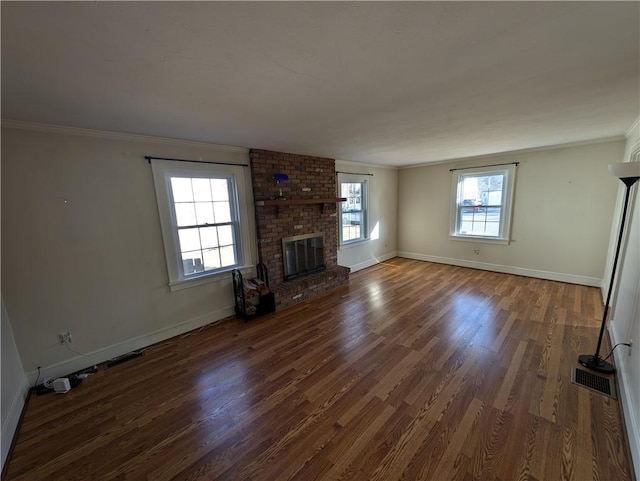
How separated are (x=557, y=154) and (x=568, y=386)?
3763mm

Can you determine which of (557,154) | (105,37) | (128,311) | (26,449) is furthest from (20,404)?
(557,154)

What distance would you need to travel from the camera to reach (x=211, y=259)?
3.33 m

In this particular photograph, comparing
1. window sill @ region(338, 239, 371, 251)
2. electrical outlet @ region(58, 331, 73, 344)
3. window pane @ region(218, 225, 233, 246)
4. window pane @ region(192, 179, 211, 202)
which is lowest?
electrical outlet @ region(58, 331, 73, 344)

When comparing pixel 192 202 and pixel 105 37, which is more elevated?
pixel 105 37

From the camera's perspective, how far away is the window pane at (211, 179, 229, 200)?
10.7ft

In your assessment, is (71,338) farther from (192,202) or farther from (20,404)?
Answer: (192,202)

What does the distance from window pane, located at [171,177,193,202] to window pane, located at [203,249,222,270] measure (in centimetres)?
71

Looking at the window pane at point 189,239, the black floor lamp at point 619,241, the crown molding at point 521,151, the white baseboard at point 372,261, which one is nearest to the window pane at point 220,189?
the window pane at point 189,239

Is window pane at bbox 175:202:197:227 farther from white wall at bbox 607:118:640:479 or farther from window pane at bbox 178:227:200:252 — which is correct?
white wall at bbox 607:118:640:479

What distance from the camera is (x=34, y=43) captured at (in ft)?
3.55

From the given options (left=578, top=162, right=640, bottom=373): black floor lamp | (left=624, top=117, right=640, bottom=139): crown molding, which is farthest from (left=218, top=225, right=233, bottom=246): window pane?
(left=624, top=117, right=640, bottom=139): crown molding

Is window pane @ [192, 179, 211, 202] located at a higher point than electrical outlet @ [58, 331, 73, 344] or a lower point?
higher

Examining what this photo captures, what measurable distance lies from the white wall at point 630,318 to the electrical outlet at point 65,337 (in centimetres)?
428

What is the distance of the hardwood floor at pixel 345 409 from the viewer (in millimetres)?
1506
